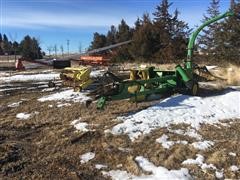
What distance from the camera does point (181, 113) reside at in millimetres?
10180

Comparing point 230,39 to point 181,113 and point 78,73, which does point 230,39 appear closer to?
point 78,73

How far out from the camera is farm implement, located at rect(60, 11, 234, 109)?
10.6 meters

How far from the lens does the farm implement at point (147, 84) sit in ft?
34.8

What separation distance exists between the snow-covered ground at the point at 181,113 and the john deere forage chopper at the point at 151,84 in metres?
0.62

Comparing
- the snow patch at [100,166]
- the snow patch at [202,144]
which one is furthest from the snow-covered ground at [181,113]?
the snow patch at [100,166]

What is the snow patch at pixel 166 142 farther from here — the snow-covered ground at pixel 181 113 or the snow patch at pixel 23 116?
the snow patch at pixel 23 116

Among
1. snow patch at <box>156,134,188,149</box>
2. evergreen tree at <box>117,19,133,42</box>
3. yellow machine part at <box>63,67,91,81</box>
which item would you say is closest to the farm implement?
yellow machine part at <box>63,67,91,81</box>

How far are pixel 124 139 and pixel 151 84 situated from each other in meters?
4.07

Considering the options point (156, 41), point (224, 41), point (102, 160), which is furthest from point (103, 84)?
point (156, 41)

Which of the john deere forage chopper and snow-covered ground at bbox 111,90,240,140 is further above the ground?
the john deere forage chopper

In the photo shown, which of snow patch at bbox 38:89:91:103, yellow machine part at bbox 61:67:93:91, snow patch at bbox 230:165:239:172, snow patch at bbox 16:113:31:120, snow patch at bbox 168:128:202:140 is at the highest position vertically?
yellow machine part at bbox 61:67:93:91

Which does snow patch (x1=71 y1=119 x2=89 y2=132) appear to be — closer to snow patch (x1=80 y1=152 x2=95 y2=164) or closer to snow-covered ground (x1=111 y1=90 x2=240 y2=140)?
snow-covered ground (x1=111 y1=90 x2=240 y2=140)

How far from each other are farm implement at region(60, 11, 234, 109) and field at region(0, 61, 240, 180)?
14.6 inches

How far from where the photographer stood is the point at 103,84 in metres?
11.0
